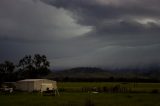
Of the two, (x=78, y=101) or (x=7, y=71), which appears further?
(x=7, y=71)

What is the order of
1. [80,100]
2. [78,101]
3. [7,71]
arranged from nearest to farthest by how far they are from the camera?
[78,101], [80,100], [7,71]

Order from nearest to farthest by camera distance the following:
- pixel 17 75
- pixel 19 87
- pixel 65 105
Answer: pixel 65 105, pixel 19 87, pixel 17 75

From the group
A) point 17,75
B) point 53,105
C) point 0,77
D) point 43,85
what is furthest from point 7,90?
point 17,75

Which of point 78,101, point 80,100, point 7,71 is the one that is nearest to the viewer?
point 78,101

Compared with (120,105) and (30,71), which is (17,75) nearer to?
(30,71)

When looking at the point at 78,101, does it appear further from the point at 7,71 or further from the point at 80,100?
the point at 7,71

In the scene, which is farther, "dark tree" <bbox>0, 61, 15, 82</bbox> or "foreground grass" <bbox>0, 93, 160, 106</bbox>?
"dark tree" <bbox>0, 61, 15, 82</bbox>

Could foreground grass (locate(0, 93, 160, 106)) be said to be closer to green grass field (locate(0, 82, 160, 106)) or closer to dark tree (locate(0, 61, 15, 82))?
green grass field (locate(0, 82, 160, 106))

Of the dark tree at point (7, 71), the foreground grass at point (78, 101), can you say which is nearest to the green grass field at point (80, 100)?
the foreground grass at point (78, 101)

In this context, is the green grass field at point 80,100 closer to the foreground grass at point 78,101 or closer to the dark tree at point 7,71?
the foreground grass at point 78,101

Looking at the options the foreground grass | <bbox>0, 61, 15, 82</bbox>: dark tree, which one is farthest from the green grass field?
<bbox>0, 61, 15, 82</bbox>: dark tree

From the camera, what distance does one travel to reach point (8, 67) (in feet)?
449

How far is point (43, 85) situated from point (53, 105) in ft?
155

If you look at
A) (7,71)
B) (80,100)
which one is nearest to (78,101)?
(80,100)
